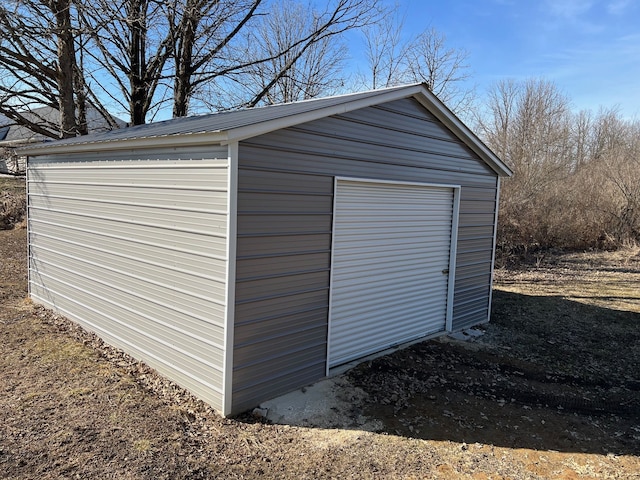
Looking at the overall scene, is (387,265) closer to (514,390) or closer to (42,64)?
(514,390)

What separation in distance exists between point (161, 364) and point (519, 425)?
11.4ft

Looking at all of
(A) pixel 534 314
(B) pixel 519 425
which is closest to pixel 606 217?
(A) pixel 534 314

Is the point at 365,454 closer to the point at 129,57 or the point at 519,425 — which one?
the point at 519,425

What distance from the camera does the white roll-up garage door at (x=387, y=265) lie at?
191 inches

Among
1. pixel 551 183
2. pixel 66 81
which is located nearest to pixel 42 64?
pixel 66 81

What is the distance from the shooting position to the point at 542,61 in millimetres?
16156

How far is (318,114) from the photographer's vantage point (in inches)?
163

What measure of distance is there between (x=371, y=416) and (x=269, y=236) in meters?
1.85

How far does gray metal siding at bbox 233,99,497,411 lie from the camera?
3779 millimetres

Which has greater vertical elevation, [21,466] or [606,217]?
[606,217]

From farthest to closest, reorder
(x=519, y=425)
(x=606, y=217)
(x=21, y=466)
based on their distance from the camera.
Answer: (x=606, y=217)
(x=519, y=425)
(x=21, y=466)

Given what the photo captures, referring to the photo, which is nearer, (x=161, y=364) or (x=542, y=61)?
(x=161, y=364)

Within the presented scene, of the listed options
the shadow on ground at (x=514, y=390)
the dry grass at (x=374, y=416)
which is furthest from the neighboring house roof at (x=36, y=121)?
the shadow on ground at (x=514, y=390)

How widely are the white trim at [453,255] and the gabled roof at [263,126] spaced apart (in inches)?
32.7
